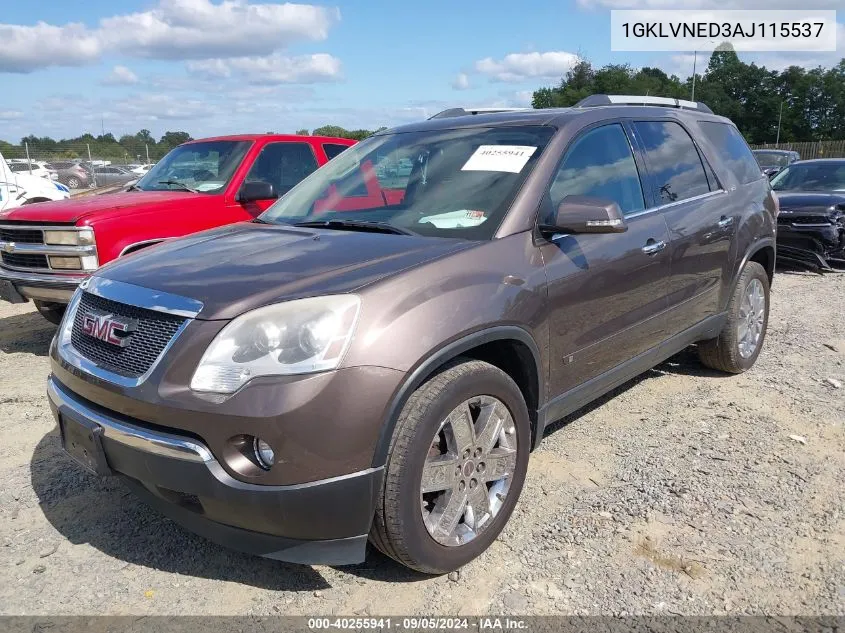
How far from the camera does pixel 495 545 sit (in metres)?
2.94

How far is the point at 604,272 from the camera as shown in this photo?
332 cm

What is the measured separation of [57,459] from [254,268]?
203 cm

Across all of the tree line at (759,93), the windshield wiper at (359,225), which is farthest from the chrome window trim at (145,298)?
the tree line at (759,93)

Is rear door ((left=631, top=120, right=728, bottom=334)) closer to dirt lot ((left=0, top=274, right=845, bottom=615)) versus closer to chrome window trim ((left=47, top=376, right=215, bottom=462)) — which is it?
dirt lot ((left=0, top=274, right=845, bottom=615))

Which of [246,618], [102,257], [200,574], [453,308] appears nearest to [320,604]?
[246,618]

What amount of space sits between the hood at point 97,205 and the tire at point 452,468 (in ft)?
13.4

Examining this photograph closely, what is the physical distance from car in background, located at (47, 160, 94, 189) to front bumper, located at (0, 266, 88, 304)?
25.6 metres

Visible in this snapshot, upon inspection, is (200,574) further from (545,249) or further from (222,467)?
(545,249)

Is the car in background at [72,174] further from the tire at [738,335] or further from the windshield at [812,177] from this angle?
the tire at [738,335]

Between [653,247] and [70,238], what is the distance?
444 cm

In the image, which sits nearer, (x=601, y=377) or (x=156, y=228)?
(x=601, y=377)

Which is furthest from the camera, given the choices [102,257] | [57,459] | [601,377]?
[102,257]

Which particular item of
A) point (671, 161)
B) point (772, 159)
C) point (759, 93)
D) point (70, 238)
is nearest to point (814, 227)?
point (671, 161)

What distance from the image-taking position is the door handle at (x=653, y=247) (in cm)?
363
